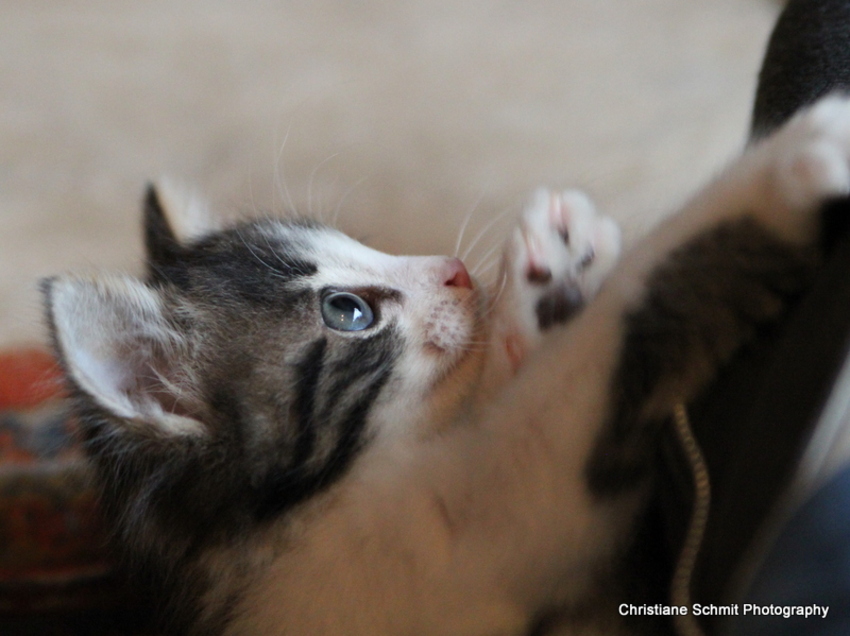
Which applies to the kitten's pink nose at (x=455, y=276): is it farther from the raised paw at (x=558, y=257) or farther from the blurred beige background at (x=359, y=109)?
the blurred beige background at (x=359, y=109)

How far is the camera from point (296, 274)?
0.98 meters

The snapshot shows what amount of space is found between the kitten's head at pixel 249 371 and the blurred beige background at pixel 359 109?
0.62m

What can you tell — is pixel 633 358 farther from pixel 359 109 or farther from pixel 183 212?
pixel 359 109

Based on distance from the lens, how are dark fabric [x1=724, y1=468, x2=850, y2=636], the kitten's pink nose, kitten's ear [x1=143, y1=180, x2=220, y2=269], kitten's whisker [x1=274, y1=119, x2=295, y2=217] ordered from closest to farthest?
1. dark fabric [x1=724, y1=468, x2=850, y2=636]
2. the kitten's pink nose
3. kitten's ear [x1=143, y1=180, x2=220, y2=269]
4. kitten's whisker [x1=274, y1=119, x2=295, y2=217]

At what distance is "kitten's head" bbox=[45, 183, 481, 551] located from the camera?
0.84m

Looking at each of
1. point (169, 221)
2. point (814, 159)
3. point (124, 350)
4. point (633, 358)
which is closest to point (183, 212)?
point (169, 221)

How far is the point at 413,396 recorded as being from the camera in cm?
90

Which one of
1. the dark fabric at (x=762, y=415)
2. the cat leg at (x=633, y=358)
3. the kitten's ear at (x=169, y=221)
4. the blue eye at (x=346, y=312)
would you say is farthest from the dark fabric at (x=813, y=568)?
the kitten's ear at (x=169, y=221)

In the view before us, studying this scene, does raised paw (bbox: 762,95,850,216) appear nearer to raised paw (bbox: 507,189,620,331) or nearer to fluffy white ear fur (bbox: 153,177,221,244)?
raised paw (bbox: 507,189,620,331)

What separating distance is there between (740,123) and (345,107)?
3.43 feet

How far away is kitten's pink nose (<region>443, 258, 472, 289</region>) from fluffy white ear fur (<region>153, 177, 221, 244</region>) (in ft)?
1.54

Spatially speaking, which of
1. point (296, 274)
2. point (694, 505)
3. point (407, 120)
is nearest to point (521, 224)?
point (296, 274)

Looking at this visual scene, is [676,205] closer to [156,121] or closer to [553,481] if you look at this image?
[553,481]

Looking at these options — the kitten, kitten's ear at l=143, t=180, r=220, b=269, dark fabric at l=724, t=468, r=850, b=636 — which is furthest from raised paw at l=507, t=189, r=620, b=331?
kitten's ear at l=143, t=180, r=220, b=269
